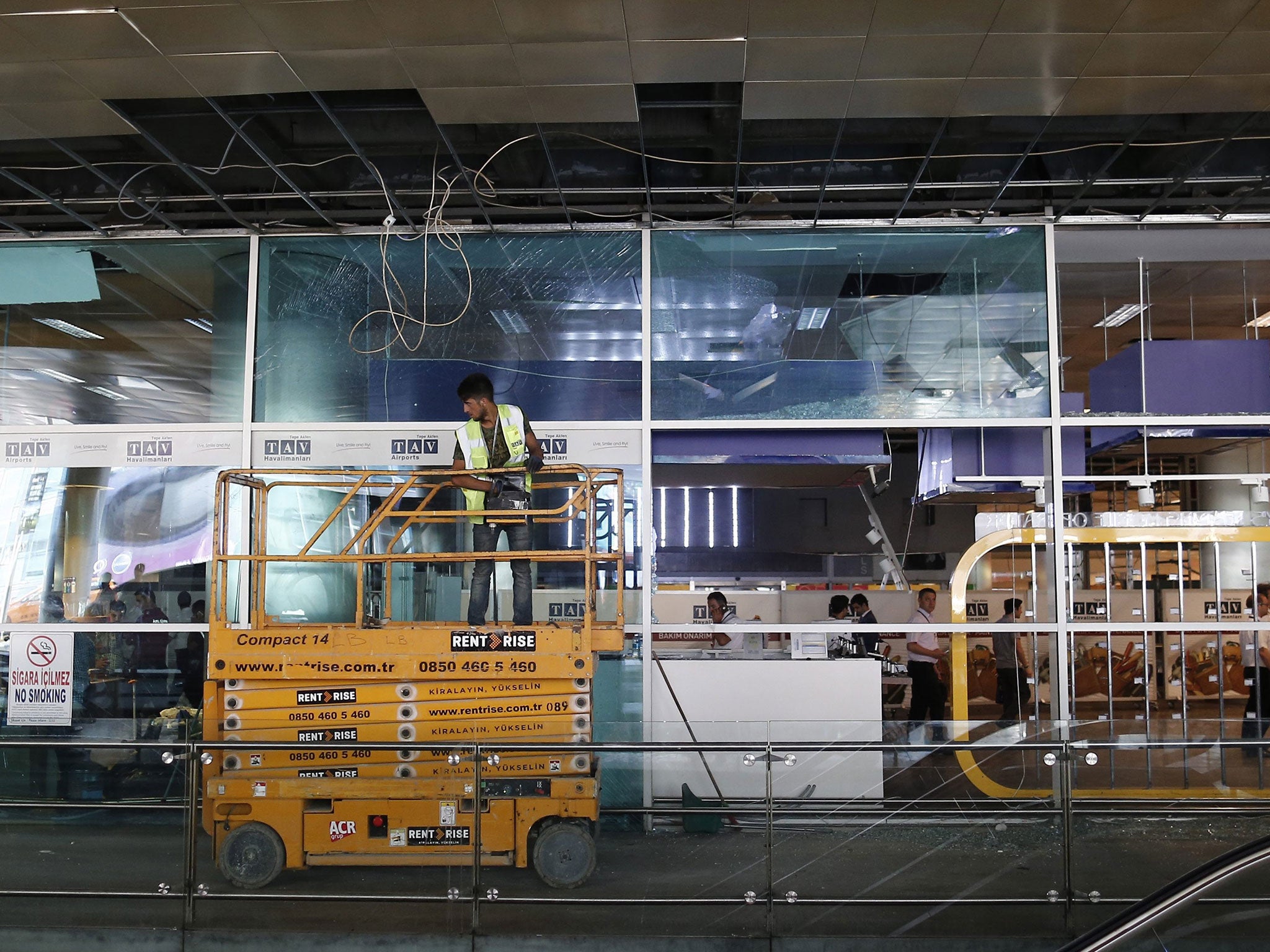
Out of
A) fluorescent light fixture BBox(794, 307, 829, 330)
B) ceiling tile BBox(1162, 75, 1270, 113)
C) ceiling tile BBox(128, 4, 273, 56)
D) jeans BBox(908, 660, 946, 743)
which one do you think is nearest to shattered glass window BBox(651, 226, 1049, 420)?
fluorescent light fixture BBox(794, 307, 829, 330)

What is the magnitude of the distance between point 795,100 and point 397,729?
15.8ft

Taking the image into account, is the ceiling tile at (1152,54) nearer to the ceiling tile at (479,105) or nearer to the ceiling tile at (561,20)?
the ceiling tile at (561,20)

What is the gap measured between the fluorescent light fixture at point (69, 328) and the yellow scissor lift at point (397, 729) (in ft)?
9.82

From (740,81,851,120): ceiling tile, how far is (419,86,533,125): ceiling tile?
1.47 meters

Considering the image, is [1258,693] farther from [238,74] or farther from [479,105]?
[238,74]

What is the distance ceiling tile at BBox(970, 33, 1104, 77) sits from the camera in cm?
641

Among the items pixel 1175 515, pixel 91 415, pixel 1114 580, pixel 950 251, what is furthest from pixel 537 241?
pixel 1114 580

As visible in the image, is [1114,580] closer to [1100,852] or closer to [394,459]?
[1100,852]

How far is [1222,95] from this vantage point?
23.1 ft

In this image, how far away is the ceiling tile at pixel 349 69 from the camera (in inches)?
260

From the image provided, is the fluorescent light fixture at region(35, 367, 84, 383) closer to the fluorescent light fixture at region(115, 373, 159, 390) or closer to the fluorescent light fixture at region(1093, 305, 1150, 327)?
the fluorescent light fixture at region(115, 373, 159, 390)

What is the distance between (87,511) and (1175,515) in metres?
9.10

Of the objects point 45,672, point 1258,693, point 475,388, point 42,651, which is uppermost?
point 475,388

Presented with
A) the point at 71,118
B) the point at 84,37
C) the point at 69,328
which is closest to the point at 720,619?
the point at 69,328
